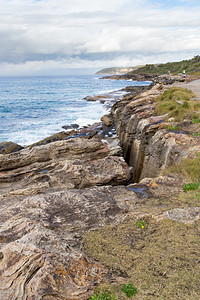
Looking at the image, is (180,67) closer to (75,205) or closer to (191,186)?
(191,186)

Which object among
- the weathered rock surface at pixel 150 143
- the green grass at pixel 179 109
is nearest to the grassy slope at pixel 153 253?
the weathered rock surface at pixel 150 143

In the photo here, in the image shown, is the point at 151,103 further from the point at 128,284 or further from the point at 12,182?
the point at 128,284

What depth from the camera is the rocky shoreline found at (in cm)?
391

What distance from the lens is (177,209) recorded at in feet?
21.2

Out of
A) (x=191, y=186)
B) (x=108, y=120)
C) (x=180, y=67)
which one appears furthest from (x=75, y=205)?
(x=180, y=67)

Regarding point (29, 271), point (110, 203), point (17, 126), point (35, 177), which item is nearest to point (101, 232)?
point (110, 203)

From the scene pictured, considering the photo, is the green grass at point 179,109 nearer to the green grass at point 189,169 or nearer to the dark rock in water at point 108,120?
the green grass at point 189,169

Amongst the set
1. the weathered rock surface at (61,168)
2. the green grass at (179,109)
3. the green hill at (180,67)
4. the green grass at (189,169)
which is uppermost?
the green hill at (180,67)

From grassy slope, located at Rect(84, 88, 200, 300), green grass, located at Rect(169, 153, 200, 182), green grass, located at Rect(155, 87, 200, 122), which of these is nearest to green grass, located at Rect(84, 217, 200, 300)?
grassy slope, located at Rect(84, 88, 200, 300)

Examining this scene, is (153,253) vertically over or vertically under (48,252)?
under

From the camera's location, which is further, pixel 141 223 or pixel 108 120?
pixel 108 120

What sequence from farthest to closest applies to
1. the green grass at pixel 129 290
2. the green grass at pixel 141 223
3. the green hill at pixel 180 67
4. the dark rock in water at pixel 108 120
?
1. the green hill at pixel 180 67
2. the dark rock in water at pixel 108 120
3. the green grass at pixel 141 223
4. the green grass at pixel 129 290

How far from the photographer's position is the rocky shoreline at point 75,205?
3906 mm

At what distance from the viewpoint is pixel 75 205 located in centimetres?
699
